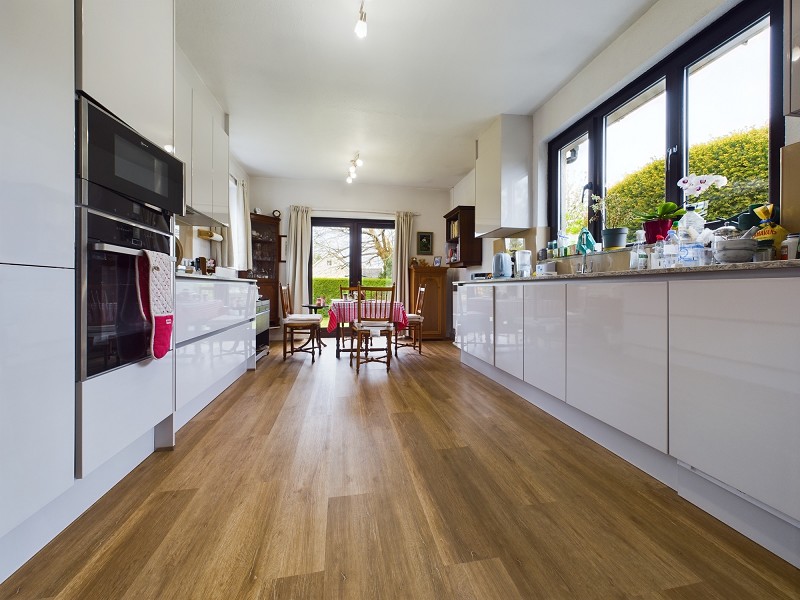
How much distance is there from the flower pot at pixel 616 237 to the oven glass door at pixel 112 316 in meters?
2.86

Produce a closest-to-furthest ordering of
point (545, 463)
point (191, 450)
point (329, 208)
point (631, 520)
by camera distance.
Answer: point (631, 520)
point (545, 463)
point (191, 450)
point (329, 208)

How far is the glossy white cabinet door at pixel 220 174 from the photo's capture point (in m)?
3.08

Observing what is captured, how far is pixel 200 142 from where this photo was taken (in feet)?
9.26

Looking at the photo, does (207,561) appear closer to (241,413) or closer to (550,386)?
(241,413)

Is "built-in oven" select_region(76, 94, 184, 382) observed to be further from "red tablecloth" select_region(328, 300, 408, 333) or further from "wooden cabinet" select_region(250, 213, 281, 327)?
"wooden cabinet" select_region(250, 213, 281, 327)

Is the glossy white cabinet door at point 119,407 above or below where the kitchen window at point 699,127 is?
below

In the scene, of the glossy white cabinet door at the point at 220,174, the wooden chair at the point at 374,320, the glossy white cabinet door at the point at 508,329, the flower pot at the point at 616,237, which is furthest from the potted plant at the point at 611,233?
the glossy white cabinet door at the point at 220,174

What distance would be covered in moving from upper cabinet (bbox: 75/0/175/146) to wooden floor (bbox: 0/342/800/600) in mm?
1507

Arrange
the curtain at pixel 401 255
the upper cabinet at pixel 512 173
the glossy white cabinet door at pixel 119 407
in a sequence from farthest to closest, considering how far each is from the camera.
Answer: the curtain at pixel 401 255, the upper cabinet at pixel 512 173, the glossy white cabinet door at pixel 119 407

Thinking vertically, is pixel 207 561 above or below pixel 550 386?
below

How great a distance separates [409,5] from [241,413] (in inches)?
113

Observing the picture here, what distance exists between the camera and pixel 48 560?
1.01 meters

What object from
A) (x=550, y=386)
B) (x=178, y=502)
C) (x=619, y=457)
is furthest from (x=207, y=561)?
(x=550, y=386)

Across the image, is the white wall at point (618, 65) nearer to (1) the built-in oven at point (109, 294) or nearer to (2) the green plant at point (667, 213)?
(2) the green plant at point (667, 213)
